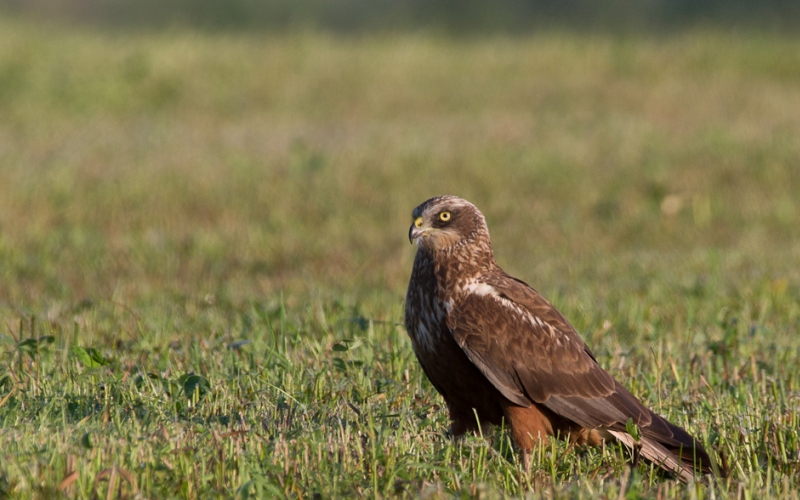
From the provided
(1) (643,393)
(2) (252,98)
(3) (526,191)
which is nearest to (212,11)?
(2) (252,98)

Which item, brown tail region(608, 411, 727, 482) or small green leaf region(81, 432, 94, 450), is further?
brown tail region(608, 411, 727, 482)

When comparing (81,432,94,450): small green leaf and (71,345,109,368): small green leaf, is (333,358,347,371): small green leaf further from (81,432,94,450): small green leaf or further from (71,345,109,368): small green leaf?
(81,432,94,450): small green leaf

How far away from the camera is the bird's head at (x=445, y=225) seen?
15.3 feet

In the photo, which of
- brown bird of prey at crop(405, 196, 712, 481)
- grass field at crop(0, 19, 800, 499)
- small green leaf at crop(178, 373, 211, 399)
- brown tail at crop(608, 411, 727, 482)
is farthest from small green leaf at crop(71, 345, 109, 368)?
brown tail at crop(608, 411, 727, 482)

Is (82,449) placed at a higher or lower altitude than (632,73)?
lower

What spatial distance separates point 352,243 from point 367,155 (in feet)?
8.73

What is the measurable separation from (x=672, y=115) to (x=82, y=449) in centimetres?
1607

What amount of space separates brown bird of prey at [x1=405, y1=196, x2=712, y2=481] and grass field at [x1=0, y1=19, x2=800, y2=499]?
0.50 ft

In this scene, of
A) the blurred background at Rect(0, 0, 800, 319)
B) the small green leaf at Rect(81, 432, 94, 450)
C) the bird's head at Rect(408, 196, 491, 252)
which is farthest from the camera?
the blurred background at Rect(0, 0, 800, 319)

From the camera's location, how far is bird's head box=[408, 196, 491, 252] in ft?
15.3

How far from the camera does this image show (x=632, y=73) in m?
20.4

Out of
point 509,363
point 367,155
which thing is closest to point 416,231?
point 509,363

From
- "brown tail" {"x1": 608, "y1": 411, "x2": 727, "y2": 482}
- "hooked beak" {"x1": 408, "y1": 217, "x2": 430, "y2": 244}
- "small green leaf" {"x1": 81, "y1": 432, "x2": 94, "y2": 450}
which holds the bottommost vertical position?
"small green leaf" {"x1": 81, "y1": 432, "x2": 94, "y2": 450}

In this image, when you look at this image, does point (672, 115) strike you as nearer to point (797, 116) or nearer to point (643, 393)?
point (797, 116)
